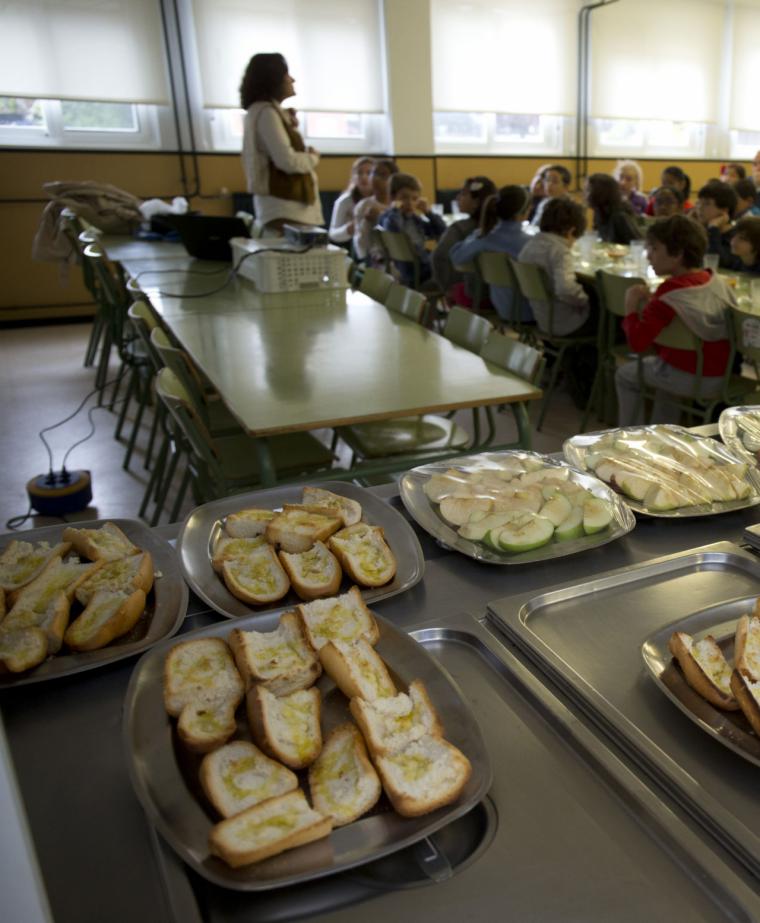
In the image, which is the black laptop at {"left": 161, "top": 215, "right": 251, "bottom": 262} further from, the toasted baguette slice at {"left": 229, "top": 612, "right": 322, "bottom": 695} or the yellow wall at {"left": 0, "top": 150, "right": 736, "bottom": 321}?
the toasted baguette slice at {"left": 229, "top": 612, "right": 322, "bottom": 695}

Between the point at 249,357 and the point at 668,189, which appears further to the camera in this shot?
the point at 668,189

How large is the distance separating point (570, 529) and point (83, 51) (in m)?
6.59

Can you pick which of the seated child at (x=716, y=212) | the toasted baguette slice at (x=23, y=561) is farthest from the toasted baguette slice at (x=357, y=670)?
the seated child at (x=716, y=212)

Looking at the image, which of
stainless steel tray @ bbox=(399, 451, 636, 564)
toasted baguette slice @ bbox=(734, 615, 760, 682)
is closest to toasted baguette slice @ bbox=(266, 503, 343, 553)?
stainless steel tray @ bbox=(399, 451, 636, 564)

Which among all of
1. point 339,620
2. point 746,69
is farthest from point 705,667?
point 746,69

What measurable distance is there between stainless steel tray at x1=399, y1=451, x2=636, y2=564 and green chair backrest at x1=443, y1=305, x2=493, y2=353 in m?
1.31

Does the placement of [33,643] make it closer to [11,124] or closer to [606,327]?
[606,327]

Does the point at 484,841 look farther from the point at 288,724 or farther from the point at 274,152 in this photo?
the point at 274,152

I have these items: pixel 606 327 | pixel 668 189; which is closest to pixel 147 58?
pixel 668 189

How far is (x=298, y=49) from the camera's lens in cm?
675

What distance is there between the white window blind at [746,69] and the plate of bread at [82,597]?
10.3m

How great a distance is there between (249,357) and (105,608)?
1.47m

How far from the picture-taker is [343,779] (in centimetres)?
64

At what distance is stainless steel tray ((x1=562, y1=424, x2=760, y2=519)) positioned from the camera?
1.09m
